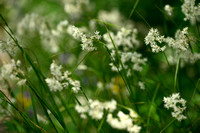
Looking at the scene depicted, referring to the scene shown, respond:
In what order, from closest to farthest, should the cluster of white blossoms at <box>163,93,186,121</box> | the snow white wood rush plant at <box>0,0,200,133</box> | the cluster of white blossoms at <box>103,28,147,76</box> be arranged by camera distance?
the cluster of white blossoms at <box>163,93,186,121</box> → the snow white wood rush plant at <box>0,0,200,133</box> → the cluster of white blossoms at <box>103,28,147,76</box>

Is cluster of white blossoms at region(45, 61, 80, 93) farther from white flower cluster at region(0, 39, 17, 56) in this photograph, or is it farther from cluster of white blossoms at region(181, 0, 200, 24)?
cluster of white blossoms at region(181, 0, 200, 24)

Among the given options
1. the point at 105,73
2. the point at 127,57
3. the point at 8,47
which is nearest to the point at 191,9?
the point at 127,57

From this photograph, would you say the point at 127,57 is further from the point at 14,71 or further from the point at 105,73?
the point at 14,71

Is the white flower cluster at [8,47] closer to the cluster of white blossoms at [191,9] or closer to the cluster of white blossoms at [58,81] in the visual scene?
the cluster of white blossoms at [58,81]

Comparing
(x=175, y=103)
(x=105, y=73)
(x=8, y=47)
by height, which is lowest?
(x=175, y=103)

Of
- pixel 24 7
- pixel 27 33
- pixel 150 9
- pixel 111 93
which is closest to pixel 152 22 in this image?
pixel 150 9

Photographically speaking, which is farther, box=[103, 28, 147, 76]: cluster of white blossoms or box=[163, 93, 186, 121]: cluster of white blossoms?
box=[103, 28, 147, 76]: cluster of white blossoms

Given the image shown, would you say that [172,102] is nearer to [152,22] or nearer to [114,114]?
[114,114]

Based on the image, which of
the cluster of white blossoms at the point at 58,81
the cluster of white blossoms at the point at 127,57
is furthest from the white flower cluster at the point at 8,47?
the cluster of white blossoms at the point at 127,57

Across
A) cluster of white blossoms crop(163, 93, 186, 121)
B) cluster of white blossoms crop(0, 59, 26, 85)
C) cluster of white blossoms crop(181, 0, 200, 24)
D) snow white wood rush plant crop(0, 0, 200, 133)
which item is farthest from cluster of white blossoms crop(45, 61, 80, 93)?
cluster of white blossoms crop(181, 0, 200, 24)
